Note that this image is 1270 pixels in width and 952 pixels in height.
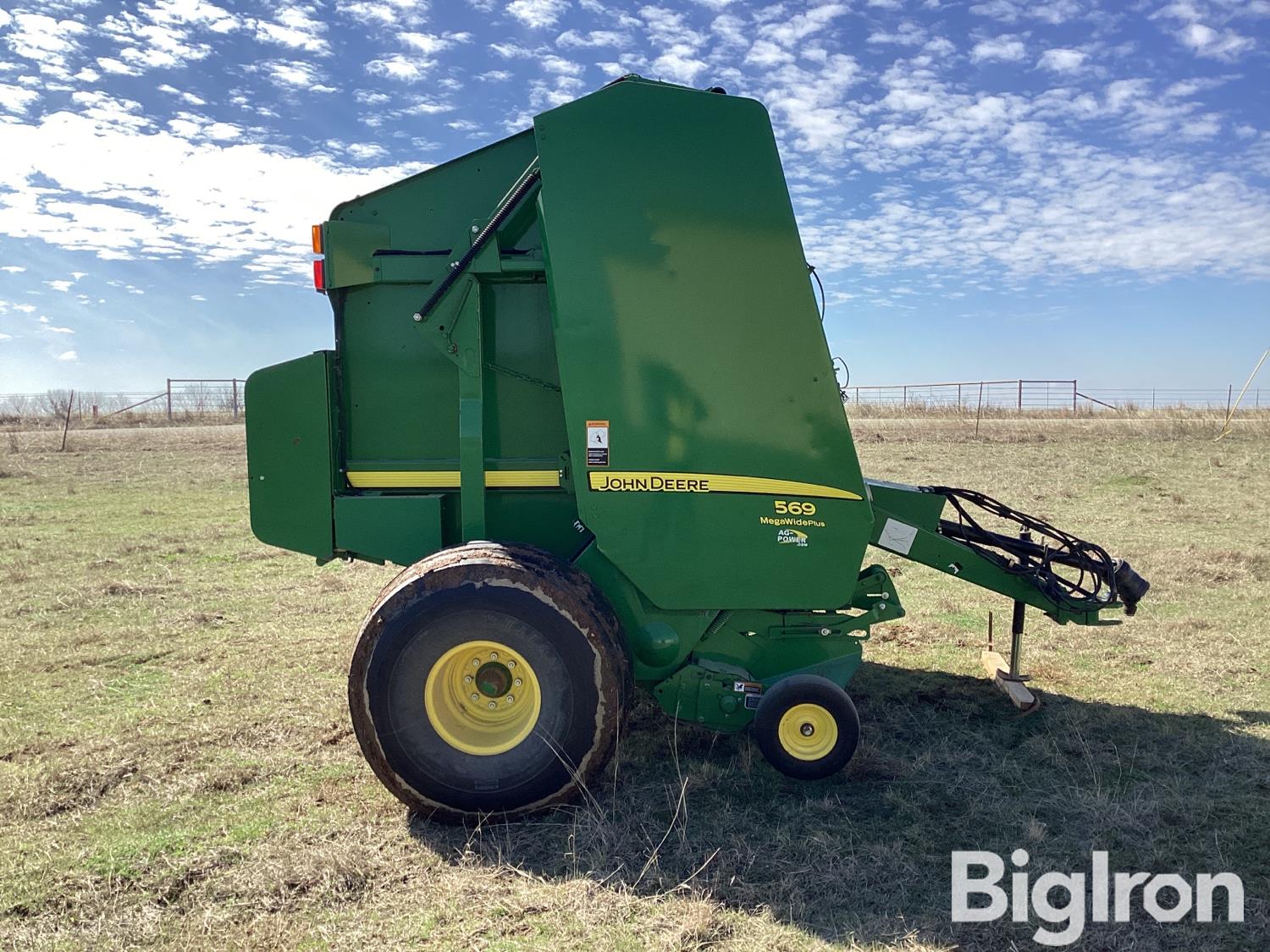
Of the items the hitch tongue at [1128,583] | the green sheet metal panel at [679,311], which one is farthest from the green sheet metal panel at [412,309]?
the hitch tongue at [1128,583]

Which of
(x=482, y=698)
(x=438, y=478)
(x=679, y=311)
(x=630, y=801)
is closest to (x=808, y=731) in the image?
(x=630, y=801)

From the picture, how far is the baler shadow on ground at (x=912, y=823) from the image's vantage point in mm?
3223

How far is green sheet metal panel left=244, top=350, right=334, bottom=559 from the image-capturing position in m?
4.65

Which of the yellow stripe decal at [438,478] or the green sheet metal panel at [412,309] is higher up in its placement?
the green sheet metal panel at [412,309]

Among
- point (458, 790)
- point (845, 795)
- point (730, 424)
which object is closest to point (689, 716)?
point (845, 795)

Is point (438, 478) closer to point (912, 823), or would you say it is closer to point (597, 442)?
point (597, 442)

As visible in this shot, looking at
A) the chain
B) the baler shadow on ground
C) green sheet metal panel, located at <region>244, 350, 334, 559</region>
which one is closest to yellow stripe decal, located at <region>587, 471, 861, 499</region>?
the chain

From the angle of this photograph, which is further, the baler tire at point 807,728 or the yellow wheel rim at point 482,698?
the baler tire at point 807,728

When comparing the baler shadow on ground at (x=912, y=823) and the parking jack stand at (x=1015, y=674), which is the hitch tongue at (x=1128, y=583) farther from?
the baler shadow on ground at (x=912, y=823)

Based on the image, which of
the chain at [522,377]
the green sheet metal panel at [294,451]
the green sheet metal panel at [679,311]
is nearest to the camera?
the green sheet metal panel at [679,311]

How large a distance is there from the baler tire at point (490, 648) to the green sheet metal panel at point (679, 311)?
535 mm

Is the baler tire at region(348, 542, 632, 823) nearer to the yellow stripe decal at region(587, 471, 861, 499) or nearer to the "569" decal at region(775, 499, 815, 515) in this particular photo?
the yellow stripe decal at region(587, 471, 861, 499)

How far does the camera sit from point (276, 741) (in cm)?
480

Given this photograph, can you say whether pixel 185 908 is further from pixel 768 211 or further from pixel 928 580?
pixel 928 580
